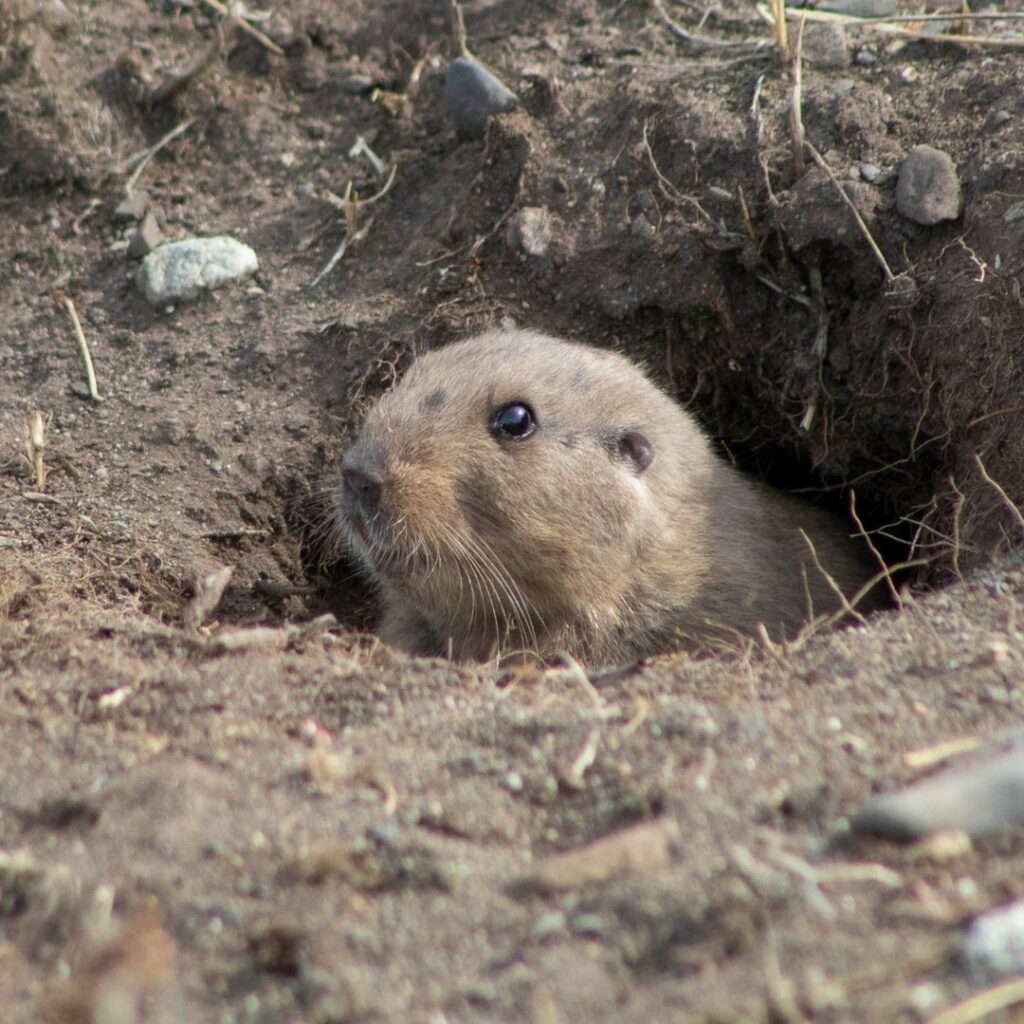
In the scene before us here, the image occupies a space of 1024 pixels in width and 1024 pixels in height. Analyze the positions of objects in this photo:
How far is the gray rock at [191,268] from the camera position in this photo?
6770 mm

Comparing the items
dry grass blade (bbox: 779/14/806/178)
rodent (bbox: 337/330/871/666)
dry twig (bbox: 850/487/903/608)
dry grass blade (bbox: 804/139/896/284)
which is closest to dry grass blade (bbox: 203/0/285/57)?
rodent (bbox: 337/330/871/666)

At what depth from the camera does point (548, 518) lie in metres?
5.23

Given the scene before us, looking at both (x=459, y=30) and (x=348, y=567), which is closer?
(x=348, y=567)

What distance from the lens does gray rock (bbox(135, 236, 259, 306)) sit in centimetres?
677

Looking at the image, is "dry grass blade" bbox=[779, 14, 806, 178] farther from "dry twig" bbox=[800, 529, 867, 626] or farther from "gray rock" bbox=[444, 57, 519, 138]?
"dry twig" bbox=[800, 529, 867, 626]

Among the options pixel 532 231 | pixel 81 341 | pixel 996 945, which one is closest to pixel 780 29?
pixel 532 231

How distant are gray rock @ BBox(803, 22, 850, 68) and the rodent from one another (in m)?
2.05

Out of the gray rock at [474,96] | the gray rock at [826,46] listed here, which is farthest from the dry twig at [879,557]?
the gray rock at [474,96]

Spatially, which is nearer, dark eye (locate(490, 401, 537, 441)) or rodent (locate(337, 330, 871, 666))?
rodent (locate(337, 330, 871, 666))

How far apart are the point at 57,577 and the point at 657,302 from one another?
329 cm

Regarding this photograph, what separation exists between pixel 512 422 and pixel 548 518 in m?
0.44

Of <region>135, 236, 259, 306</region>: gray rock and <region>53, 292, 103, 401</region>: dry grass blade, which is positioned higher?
<region>135, 236, 259, 306</region>: gray rock

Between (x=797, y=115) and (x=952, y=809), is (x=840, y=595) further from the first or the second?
(x=797, y=115)

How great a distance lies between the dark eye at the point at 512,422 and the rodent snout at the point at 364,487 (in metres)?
0.60
